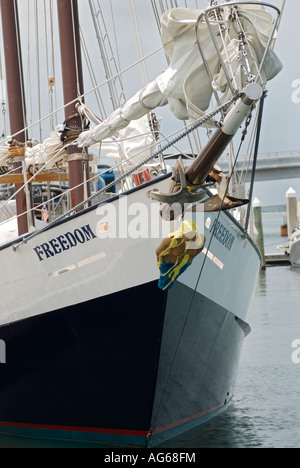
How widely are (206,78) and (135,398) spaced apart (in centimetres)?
418

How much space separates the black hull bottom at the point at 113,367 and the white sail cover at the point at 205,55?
244cm

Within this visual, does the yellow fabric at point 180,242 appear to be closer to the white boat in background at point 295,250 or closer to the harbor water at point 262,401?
the harbor water at point 262,401

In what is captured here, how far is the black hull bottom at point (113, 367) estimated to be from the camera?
1086cm

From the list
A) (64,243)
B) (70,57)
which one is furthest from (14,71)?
(64,243)

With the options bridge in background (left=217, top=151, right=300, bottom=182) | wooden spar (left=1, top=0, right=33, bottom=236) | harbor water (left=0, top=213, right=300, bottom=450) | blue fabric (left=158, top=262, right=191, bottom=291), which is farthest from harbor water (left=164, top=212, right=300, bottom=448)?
bridge in background (left=217, top=151, right=300, bottom=182)

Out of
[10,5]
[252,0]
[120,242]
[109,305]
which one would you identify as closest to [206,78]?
[252,0]

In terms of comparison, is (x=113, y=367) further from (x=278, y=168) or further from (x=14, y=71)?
(x=278, y=168)

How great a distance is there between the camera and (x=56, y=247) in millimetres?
11266

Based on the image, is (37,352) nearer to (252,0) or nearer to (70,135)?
(70,135)

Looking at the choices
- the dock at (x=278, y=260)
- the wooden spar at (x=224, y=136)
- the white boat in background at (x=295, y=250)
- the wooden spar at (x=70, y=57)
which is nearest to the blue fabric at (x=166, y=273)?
the wooden spar at (x=224, y=136)

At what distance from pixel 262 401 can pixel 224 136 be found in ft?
23.5

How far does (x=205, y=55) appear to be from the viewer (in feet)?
30.9

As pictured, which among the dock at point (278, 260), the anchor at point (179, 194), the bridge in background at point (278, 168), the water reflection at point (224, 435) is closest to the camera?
the anchor at point (179, 194)
